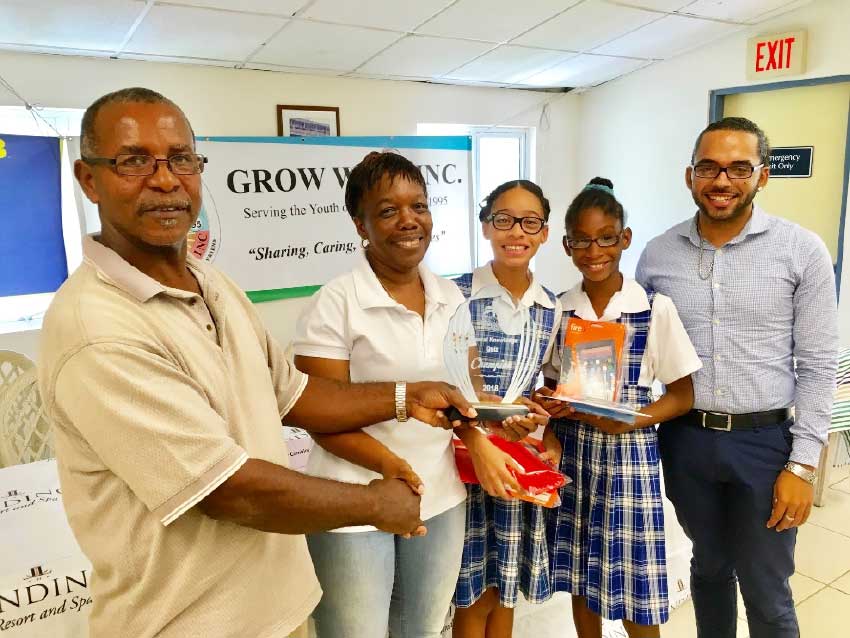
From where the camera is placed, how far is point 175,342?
2.81 feet

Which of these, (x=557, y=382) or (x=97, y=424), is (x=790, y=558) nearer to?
(x=557, y=382)

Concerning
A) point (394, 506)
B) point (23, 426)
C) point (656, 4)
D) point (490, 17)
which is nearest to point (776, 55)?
point (656, 4)

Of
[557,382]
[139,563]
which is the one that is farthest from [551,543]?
[139,563]

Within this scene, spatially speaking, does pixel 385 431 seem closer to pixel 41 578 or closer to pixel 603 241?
pixel 603 241

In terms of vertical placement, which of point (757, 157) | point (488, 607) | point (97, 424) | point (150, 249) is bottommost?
point (488, 607)

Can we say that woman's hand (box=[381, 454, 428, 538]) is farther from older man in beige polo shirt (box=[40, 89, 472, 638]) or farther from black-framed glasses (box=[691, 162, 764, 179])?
black-framed glasses (box=[691, 162, 764, 179])

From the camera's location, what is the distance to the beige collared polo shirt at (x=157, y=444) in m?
0.78

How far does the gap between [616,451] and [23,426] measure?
6.61 feet

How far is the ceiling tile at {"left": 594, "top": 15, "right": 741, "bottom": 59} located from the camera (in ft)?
10.9

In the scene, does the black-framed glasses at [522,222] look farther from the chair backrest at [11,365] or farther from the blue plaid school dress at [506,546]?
the chair backrest at [11,365]

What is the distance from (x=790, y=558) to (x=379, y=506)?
3.88 ft

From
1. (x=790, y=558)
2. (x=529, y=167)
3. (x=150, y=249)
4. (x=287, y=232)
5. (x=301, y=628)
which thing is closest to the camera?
(x=150, y=249)

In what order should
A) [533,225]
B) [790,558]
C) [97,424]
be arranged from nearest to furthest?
[97,424]
[533,225]
[790,558]

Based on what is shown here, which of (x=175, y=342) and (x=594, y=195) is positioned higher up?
(x=594, y=195)
